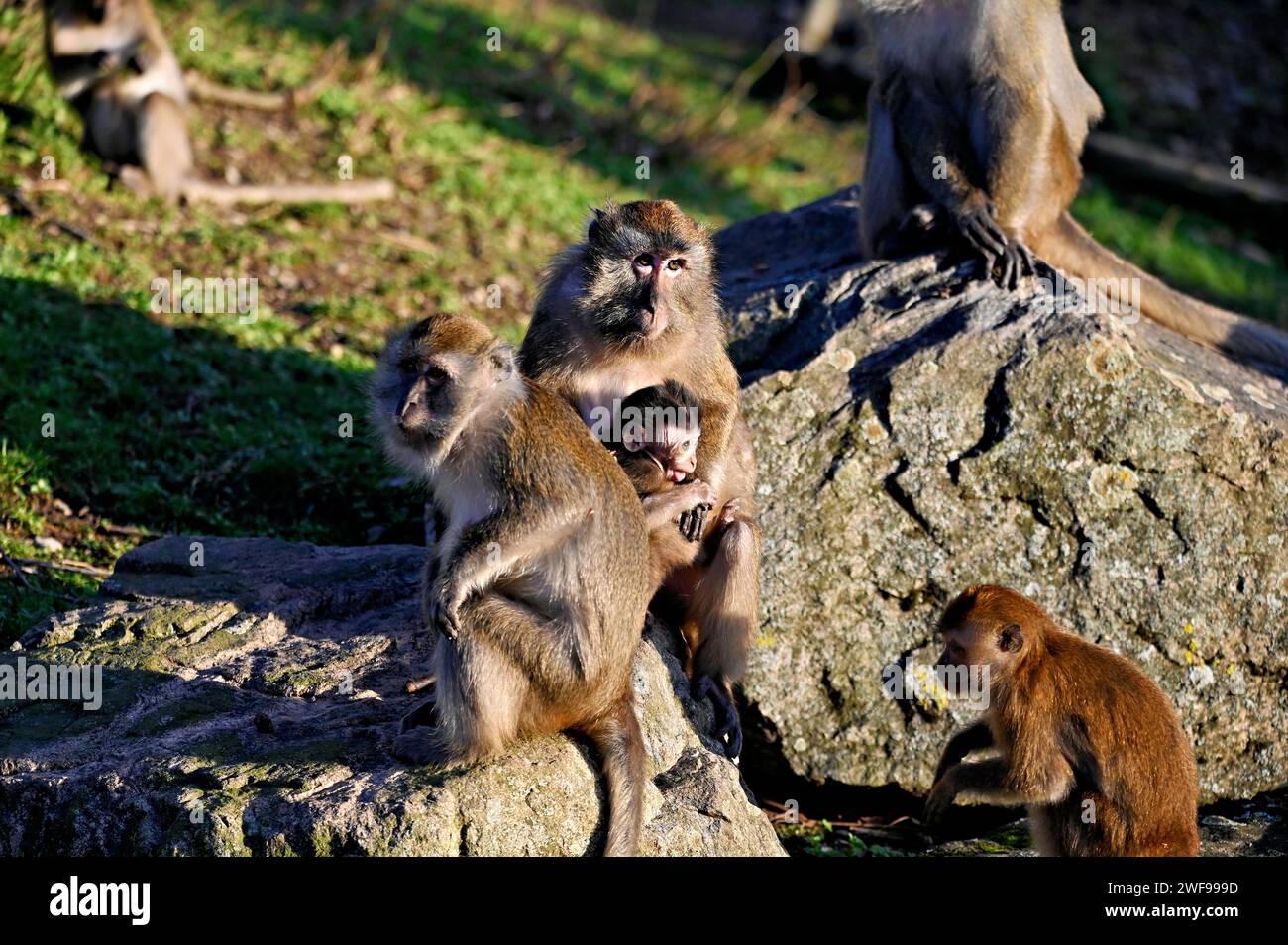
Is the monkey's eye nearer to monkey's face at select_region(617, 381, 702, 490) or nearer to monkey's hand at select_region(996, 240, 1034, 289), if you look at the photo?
monkey's face at select_region(617, 381, 702, 490)

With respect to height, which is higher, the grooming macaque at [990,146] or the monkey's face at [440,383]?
the grooming macaque at [990,146]

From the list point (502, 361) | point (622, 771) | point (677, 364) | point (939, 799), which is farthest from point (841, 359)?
point (622, 771)

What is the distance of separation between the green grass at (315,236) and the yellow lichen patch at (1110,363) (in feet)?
7.27

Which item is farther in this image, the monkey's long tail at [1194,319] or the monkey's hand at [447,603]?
the monkey's long tail at [1194,319]

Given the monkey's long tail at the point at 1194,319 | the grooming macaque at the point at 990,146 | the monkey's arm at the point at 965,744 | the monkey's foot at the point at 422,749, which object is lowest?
the monkey's arm at the point at 965,744

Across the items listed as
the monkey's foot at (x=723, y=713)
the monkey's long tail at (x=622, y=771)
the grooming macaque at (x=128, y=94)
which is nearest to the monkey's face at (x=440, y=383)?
the monkey's long tail at (x=622, y=771)

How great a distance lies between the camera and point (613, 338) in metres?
5.45

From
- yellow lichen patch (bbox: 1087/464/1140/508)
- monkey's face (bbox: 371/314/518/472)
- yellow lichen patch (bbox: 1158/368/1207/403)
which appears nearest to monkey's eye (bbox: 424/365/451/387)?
monkey's face (bbox: 371/314/518/472)

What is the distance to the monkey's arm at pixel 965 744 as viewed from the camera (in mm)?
5285

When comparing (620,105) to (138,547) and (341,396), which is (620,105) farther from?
(138,547)

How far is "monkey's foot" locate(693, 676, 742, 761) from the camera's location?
5.20 m

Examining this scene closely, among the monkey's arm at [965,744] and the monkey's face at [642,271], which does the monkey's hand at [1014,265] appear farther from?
the monkey's arm at [965,744]

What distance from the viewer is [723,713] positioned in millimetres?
5270
